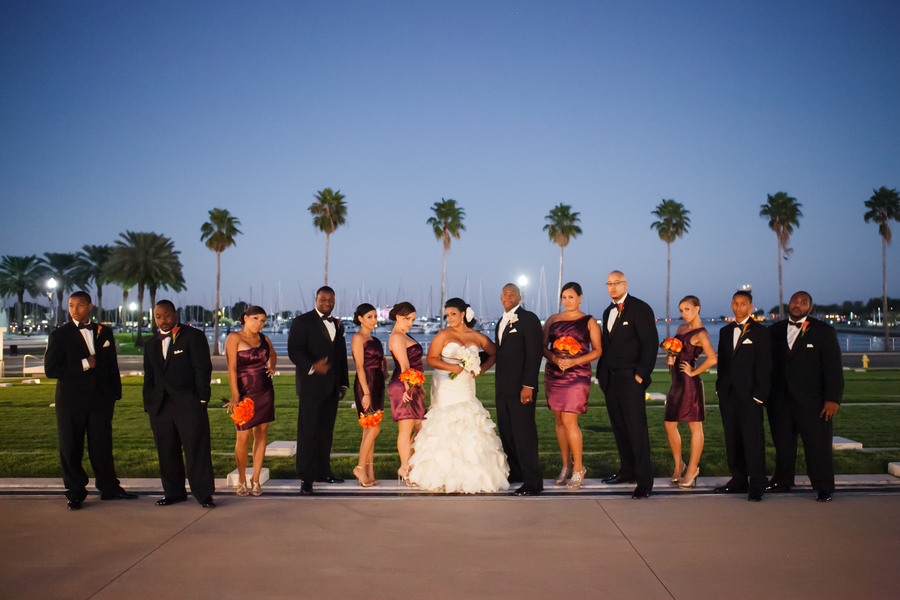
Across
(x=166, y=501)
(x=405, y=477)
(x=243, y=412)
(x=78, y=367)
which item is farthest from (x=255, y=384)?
(x=405, y=477)

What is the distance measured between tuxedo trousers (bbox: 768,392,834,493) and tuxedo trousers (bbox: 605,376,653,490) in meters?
1.46

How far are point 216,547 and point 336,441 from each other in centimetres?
572

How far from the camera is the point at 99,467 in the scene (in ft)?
21.7

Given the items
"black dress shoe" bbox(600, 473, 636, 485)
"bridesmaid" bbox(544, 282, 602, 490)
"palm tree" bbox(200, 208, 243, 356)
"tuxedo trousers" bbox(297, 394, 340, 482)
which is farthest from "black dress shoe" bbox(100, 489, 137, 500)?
"palm tree" bbox(200, 208, 243, 356)

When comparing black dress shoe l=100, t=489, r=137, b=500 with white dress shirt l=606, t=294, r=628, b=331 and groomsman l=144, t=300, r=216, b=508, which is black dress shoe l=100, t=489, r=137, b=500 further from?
white dress shirt l=606, t=294, r=628, b=331

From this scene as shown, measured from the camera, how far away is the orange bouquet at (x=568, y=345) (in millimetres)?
6958

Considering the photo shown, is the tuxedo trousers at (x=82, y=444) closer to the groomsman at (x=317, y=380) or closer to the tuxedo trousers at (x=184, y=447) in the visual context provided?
the tuxedo trousers at (x=184, y=447)

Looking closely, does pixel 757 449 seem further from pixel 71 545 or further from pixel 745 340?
pixel 71 545

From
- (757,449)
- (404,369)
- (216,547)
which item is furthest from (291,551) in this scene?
(757,449)

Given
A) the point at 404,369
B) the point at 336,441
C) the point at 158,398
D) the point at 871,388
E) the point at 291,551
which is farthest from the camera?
the point at 871,388

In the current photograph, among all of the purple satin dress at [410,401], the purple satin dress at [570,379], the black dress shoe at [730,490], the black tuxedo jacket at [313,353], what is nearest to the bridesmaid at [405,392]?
the purple satin dress at [410,401]

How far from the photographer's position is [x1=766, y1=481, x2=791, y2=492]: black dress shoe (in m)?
6.92

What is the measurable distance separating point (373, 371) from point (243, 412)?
1533 mm

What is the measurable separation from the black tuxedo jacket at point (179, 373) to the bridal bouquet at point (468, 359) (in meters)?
2.79
